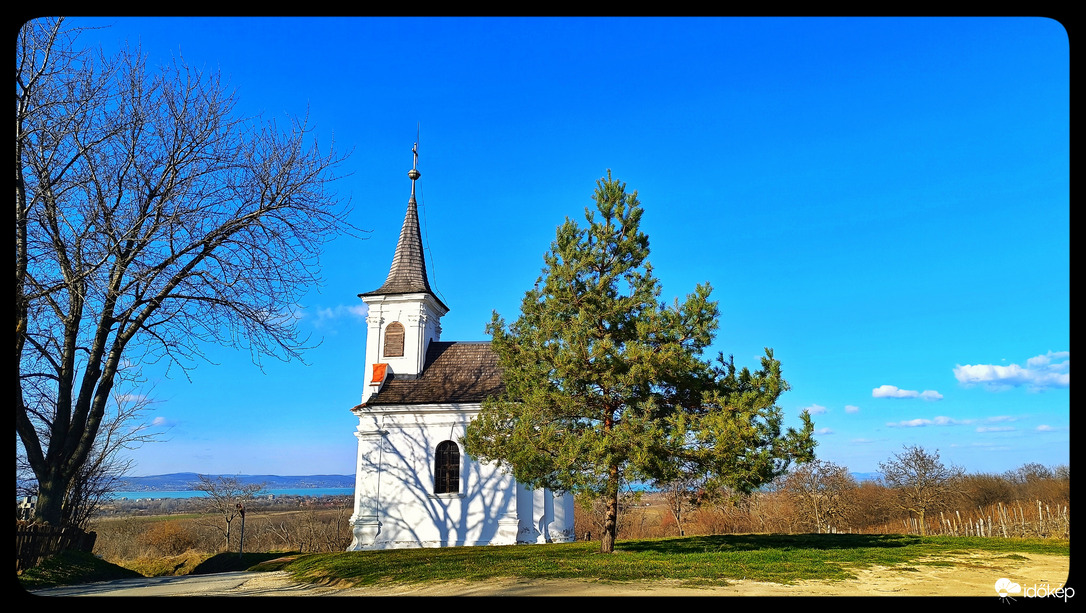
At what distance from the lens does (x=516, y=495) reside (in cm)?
2259

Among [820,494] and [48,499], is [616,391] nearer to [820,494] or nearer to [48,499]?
[48,499]

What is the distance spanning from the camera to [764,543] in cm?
1809

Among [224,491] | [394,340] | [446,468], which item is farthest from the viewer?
[224,491]

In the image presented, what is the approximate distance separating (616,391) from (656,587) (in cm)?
555

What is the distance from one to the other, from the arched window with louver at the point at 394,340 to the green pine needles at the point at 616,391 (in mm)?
10509

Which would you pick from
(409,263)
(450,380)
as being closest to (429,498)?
(450,380)

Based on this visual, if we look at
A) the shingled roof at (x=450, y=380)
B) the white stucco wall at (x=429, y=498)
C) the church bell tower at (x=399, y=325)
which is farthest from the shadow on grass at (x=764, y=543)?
the church bell tower at (x=399, y=325)

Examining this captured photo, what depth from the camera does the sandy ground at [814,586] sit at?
374 inches

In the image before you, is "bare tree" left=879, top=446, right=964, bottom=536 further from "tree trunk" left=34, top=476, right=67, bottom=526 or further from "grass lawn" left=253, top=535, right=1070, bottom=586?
"tree trunk" left=34, top=476, right=67, bottom=526

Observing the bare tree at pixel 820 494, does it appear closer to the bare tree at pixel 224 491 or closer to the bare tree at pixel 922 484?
the bare tree at pixel 922 484

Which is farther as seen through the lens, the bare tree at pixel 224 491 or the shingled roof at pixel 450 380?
the bare tree at pixel 224 491

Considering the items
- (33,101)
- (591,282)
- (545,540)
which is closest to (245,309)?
(33,101)
